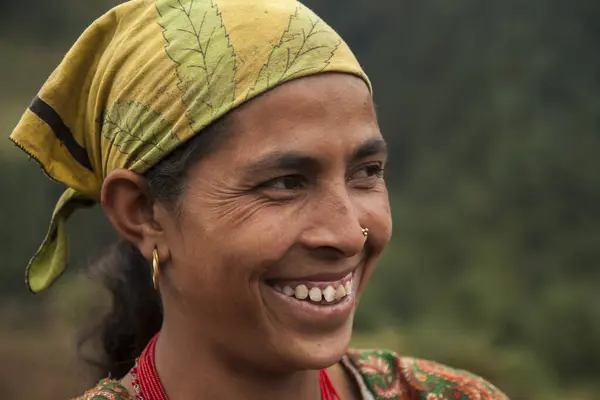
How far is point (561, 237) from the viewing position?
6984 millimetres

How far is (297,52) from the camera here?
70.8 inches

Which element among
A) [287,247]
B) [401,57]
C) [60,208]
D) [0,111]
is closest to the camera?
[287,247]

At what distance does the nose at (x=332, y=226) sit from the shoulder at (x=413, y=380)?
665 millimetres

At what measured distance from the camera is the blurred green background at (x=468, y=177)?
18.1 feet

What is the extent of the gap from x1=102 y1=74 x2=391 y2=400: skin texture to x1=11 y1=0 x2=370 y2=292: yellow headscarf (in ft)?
0.20

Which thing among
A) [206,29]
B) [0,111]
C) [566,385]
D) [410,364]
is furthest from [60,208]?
[566,385]

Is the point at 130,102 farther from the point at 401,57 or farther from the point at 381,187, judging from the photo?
the point at 401,57

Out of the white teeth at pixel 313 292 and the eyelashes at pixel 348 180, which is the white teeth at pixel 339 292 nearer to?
the white teeth at pixel 313 292

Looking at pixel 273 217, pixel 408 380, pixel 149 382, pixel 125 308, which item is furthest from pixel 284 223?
pixel 125 308

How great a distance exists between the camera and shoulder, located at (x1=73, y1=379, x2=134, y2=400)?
2074 mm

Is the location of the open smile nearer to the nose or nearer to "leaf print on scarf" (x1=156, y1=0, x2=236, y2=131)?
the nose

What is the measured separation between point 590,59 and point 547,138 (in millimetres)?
766

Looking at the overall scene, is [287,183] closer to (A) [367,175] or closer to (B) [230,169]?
(B) [230,169]

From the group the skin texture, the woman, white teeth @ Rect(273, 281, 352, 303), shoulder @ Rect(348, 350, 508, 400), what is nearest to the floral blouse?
shoulder @ Rect(348, 350, 508, 400)
